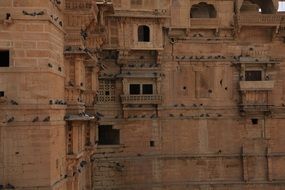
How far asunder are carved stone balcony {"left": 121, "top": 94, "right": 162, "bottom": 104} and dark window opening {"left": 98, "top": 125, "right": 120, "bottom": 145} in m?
1.41

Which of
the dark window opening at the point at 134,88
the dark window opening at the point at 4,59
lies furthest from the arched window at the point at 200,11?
the dark window opening at the point at 4,59

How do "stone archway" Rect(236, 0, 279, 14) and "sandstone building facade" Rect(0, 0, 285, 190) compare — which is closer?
"sandstone building facade" Rect(0, 0, 285, 190)

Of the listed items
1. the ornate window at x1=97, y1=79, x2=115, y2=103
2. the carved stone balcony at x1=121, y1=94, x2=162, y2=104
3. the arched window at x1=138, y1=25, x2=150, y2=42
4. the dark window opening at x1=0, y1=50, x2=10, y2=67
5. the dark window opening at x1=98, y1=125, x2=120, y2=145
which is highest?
the arched window at x1=138, y1=25, x2=150, y2=42

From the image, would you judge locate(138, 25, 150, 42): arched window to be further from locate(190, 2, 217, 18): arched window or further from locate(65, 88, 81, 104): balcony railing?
locate(65, 88, 81, 104): balcony railing

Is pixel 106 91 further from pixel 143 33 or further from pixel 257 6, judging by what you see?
pixel 257 6

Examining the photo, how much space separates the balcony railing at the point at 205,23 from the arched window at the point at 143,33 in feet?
6.73

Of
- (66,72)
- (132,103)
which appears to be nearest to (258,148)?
(132,103)

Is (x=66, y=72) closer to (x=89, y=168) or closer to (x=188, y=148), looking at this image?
(x=89, y=168)

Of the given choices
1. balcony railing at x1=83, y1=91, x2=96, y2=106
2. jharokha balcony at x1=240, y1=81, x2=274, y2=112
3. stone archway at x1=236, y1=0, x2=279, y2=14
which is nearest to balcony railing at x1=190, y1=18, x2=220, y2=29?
stone archway at x1=236, y1=0, x2=279, y2=14

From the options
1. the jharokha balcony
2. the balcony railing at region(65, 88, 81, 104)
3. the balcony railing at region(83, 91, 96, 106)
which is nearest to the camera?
the balcony railing at region(65, 88, 81, 104)

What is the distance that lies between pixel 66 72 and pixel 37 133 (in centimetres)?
276

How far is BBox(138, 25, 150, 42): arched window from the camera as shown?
68.3 feet

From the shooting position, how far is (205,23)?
2138cm

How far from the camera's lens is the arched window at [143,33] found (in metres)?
20.8
